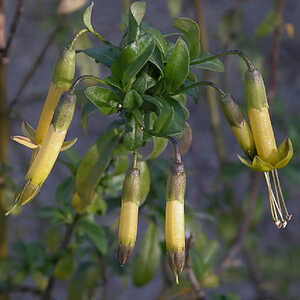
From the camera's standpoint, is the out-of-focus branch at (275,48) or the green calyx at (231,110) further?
the out-of-focus branch at (275,48)

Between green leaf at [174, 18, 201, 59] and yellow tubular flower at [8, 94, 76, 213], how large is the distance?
0.18 m

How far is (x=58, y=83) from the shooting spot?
73cm

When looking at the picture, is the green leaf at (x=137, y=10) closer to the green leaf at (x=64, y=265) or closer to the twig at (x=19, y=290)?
the green leaf at (x=64, y=265)

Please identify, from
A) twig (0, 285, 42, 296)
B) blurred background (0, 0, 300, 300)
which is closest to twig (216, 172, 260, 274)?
blurred background (0, 0, 300, 300)

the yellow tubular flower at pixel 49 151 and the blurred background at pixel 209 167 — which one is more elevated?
the yellow tubular flower at pixel 49 151

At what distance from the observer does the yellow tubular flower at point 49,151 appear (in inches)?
27.8

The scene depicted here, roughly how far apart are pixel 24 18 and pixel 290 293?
1579 millimetres

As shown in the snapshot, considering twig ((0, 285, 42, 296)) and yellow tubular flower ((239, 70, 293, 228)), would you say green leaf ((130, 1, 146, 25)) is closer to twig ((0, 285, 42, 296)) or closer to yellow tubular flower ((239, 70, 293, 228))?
yellow tubular flower ((239, 70, 293, 228))

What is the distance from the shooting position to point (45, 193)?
2309 mm

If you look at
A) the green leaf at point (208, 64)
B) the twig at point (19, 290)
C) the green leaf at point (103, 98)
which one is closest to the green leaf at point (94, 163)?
the green leaf at point (103, 98)

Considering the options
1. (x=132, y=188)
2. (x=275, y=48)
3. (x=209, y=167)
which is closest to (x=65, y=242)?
(x=132, y=188)

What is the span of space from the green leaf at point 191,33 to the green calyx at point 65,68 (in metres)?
0.16

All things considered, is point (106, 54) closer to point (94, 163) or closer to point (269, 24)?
point (94, 163)

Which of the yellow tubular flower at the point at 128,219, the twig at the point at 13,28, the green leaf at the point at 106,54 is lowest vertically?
the yellow tubular flower at the point at 128,219
